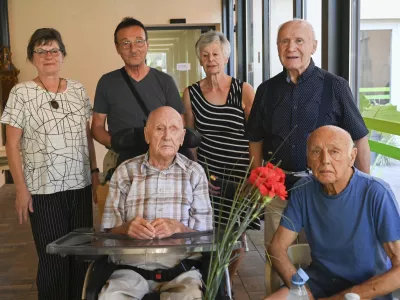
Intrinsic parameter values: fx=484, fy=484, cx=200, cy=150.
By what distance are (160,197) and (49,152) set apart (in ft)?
2.28

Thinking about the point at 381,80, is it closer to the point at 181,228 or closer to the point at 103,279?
the point at 181,228

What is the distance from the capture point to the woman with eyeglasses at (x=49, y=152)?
8.11ft

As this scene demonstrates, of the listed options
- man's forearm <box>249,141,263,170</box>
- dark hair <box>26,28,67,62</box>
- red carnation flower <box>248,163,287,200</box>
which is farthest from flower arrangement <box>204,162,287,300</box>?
Answer: dark hair <box>26,28,67,62</box>

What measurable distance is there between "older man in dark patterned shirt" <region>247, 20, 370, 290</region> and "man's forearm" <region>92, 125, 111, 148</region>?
3.04ft

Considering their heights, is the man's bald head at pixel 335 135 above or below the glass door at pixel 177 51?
below

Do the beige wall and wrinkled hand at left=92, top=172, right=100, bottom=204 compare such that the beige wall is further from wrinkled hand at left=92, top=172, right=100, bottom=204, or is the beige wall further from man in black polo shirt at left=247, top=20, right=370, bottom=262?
man in black polo shirt at left=247, top=20, right=370, bottom=262

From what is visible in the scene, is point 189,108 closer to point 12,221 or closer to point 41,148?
point 41,148

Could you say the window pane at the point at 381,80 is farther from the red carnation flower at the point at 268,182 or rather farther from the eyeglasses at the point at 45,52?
the eyeglasses at the point at 45,52

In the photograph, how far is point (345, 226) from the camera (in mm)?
1801

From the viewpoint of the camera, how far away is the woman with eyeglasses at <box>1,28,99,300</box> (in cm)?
247

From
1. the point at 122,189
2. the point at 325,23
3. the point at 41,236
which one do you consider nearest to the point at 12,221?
the point at 41,236

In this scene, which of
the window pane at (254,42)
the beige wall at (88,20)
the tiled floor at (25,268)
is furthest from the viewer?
the beige wall at (88,20)

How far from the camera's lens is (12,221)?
5195 millimetres

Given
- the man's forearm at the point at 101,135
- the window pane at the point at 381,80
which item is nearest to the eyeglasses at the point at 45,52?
the man's forearm at the point at 101,135
